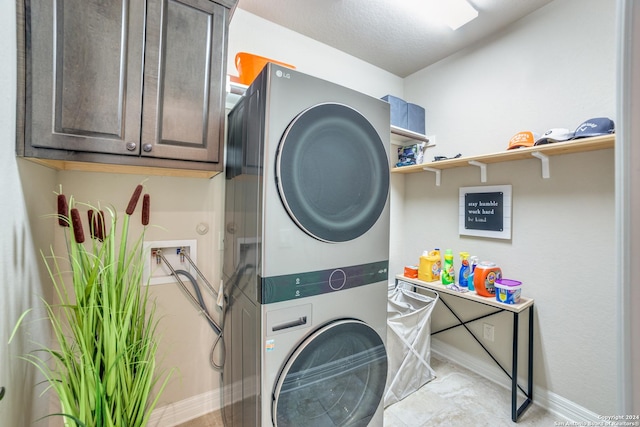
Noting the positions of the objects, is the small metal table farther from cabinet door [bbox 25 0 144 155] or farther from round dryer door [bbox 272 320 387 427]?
cabinet door [bbox 25 0 144 155]

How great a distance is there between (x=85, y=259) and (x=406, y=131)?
223cm

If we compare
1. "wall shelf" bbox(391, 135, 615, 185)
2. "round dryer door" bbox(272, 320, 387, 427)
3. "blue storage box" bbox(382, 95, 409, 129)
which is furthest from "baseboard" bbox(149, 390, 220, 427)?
"blue storage box" bbox(382, 95, 409, 129)

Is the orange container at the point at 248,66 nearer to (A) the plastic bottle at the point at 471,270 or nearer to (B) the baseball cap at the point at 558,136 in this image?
(B) the baseball cap at the point at 558,136

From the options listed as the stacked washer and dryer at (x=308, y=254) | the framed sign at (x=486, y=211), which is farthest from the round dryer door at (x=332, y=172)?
the framed sign at (x=486, y=211)

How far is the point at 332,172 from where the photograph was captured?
1146mm

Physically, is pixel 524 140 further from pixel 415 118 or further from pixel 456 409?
pixel 456 409

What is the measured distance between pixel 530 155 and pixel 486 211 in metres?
0.49

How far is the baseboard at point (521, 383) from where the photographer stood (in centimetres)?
161

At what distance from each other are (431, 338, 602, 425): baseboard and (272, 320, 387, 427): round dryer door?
1316mm

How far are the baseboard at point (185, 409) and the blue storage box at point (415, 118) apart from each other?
264cm

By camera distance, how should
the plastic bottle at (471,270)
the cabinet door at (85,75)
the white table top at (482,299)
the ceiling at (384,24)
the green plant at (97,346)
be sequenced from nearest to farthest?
the green plant at (97,346), the cabinet door at (85,75), the white table top at (482,299), the ceiling at (384,24), the plastic bottle at (471,270)

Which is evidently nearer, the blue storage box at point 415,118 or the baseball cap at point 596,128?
the baseball cap at point 596,128

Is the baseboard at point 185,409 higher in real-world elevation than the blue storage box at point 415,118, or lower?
lower

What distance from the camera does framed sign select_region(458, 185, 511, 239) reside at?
1.96 meters
